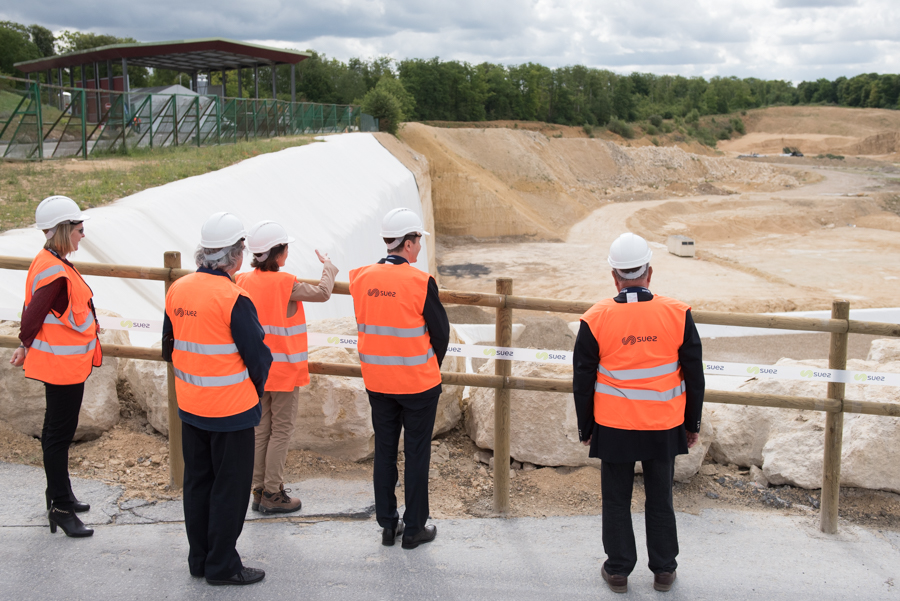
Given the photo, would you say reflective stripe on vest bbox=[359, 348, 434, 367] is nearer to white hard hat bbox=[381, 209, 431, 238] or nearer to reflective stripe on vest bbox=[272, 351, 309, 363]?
reflective stripe on vest bbox=[272, 351, 309, 363]

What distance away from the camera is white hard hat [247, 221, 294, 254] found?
449 centimetres

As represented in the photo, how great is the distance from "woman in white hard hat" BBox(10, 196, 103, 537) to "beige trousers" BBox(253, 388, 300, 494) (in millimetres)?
1121

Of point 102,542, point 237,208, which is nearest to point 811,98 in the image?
point 237,208

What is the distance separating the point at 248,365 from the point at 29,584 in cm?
177

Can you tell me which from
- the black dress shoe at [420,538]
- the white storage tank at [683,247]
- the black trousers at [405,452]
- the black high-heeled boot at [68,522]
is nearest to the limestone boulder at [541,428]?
the black dress shoe at [420,538]

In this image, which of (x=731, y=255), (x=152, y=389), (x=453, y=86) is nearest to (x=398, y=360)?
(x=152, y=389)

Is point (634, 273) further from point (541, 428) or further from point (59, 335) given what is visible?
point (59, 335)

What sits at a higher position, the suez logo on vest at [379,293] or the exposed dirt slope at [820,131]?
the exposed dirt slope at [820,131]

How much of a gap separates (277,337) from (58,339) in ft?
4.26

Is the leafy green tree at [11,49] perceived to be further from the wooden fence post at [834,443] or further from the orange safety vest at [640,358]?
the wooden fence post at [834,443]

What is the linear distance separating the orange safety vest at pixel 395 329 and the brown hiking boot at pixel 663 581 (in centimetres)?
173

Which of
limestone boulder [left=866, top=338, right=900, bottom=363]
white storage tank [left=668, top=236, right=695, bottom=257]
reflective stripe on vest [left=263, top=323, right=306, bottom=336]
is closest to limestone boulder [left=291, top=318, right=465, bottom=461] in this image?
reflective stripe on vest [left=263, top=323, right=306, bottom=336]

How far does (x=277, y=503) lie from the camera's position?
493 centimetres

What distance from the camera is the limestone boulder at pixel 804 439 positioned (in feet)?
18.1
